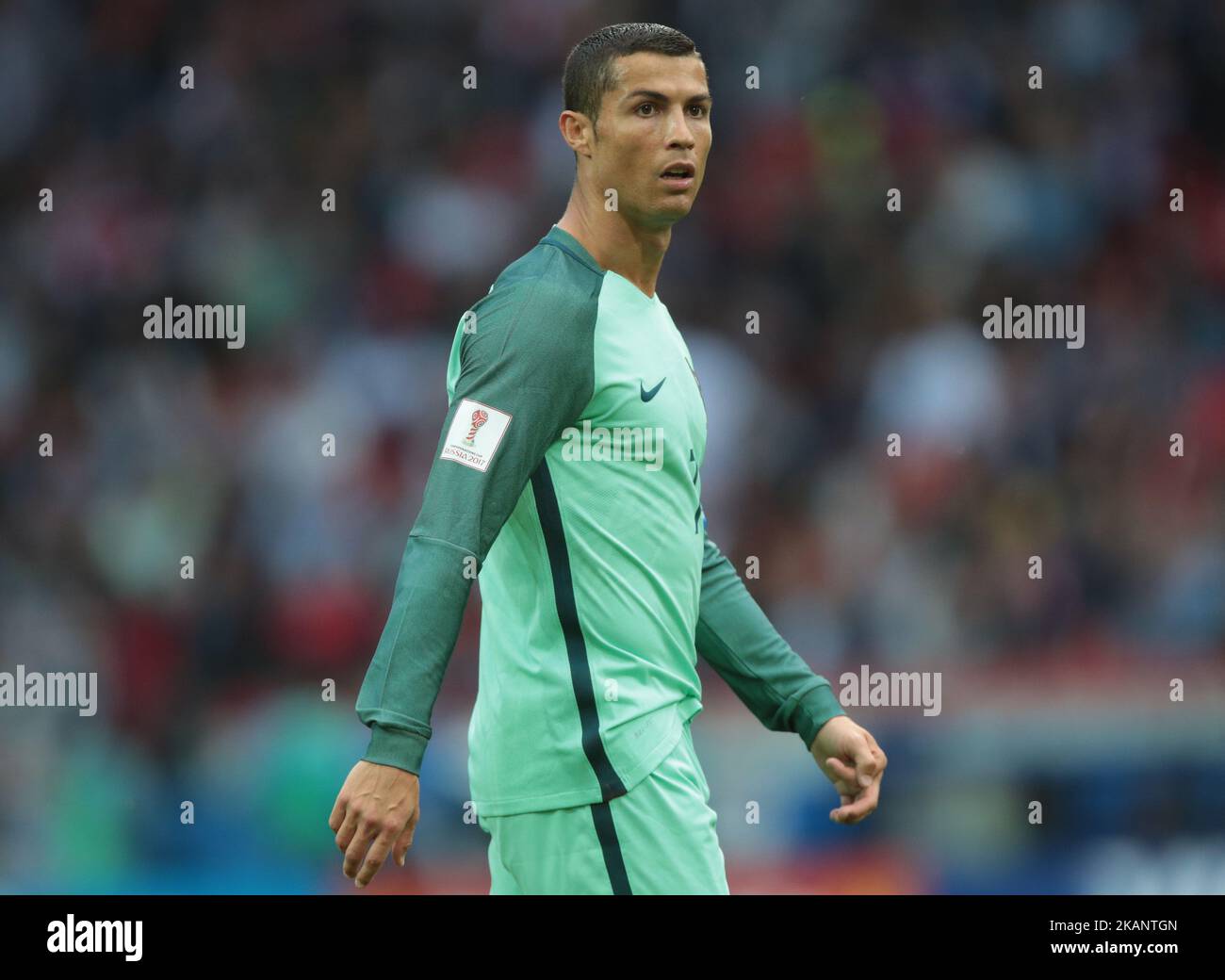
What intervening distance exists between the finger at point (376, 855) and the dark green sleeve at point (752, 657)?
94cm

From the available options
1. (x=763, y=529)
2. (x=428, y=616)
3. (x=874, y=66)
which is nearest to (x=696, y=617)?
(x=428, y=616)

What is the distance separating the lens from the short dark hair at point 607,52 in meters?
2.87

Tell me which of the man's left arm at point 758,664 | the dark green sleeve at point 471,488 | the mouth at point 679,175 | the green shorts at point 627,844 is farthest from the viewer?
the man's left arm at point 758,664

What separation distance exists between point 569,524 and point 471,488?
0.25 meters

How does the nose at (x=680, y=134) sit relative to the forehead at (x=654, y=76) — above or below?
below

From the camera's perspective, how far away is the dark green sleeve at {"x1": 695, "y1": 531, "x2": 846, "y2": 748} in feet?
9.87

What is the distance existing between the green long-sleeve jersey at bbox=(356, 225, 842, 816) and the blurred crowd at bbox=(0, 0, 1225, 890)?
8.72ft

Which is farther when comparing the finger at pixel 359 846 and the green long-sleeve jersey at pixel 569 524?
the green long-sleeve jersey at pixel 569 524

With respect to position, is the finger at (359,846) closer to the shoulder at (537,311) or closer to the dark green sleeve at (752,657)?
the shoulder at (537,311)

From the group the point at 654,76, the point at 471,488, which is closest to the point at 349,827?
the point at 471,488

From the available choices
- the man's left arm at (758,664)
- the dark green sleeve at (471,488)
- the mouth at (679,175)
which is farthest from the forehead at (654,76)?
the man's left arm at (758,664)

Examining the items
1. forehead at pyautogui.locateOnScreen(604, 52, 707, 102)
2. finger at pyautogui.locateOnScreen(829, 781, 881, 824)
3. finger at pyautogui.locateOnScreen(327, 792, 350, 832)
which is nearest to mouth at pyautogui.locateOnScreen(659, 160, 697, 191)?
forehead at pyautogui.locateOnScreen(604, 52, 707, 102)

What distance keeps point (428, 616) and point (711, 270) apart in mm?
4306

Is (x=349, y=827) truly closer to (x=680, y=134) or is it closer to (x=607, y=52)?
(x=680, y=134)
